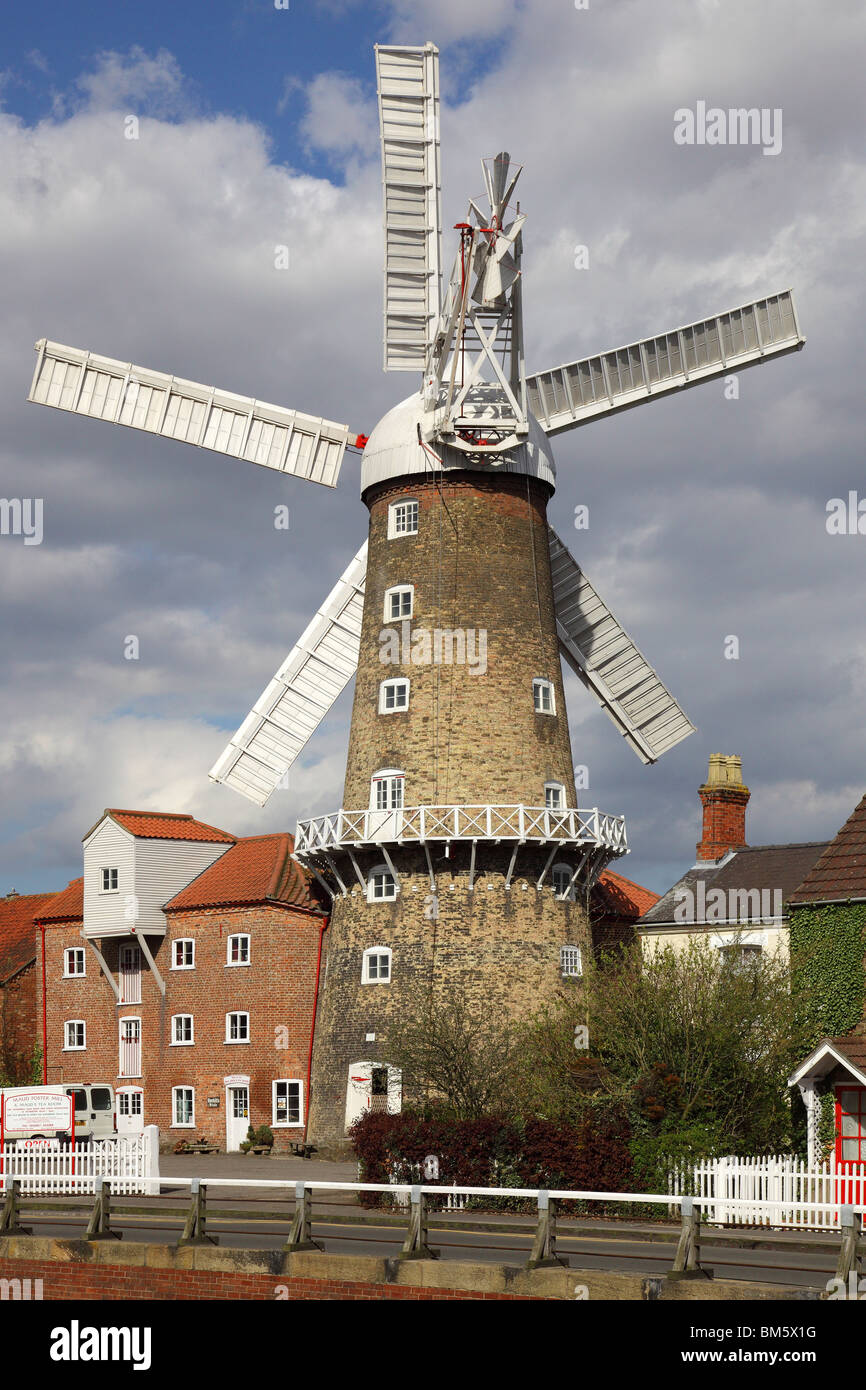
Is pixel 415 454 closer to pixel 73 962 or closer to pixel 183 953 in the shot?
pixel 183 953

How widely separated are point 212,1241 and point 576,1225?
7.14 metres

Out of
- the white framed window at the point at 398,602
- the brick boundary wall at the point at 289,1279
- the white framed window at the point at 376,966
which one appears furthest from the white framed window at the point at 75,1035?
the brick boundary wall at the point at 289,1279

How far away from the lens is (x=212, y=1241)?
20.8 metres

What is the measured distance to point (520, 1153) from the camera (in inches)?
1173

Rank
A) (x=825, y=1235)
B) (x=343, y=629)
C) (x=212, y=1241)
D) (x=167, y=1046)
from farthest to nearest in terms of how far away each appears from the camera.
Answer: (x=167, y=1046) < (x=343, y=629) < (x=825, y=1235) < (x=212, y=1241)

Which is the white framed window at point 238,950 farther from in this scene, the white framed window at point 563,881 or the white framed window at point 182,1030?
the white framed window at point 563,881

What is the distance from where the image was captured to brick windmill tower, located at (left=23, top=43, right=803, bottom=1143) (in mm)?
37031

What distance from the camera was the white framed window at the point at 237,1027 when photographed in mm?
44344

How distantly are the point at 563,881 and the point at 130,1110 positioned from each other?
622 inches

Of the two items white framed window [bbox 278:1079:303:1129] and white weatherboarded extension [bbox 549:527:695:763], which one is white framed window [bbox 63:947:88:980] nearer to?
white framed window [bbox 278:1079:303:1129]

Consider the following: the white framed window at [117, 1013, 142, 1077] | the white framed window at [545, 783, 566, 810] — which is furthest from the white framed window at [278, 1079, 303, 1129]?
the white framed window at [545, 783, 566, 810]

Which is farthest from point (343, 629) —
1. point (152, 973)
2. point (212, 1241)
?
point (212, 1241)

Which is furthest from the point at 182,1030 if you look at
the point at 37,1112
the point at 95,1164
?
the point at 95,1164

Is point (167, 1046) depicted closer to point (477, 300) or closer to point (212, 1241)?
point (477, 300)
